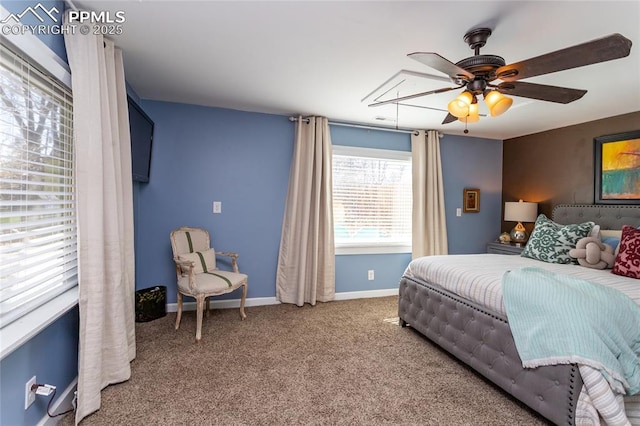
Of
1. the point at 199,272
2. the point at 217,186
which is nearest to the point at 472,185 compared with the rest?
the point at 217,186

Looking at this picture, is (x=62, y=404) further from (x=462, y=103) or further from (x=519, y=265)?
(x=519, y=265)

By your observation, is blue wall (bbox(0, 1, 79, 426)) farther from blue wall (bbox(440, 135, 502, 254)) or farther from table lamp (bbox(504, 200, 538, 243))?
table lamp (bbox(504, 200, 538, 243))

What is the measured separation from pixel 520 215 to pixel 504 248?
49 centimetres

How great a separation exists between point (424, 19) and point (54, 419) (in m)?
3.08

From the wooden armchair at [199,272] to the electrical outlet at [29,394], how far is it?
1208mm

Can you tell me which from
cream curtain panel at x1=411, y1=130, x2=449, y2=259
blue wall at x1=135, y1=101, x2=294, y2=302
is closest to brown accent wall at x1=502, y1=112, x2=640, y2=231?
cream curtain panel at x1=411, y1=130, x2=449, y2=259

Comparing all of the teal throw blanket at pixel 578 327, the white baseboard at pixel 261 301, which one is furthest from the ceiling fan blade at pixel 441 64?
the white baseboard at pixel 261 301

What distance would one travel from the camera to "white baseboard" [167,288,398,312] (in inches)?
135

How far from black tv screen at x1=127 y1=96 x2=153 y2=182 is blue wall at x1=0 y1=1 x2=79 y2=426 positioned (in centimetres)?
87

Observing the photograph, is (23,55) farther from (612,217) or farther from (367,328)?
(612,217)

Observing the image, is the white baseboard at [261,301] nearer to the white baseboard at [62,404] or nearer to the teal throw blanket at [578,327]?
the white baseboard at [62,404]

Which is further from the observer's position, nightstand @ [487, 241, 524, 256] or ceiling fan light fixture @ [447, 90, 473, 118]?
nightstand @ [487, 241, 524, 256]

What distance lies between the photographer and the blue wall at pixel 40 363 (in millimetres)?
1307

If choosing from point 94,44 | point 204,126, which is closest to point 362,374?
point 94,44
